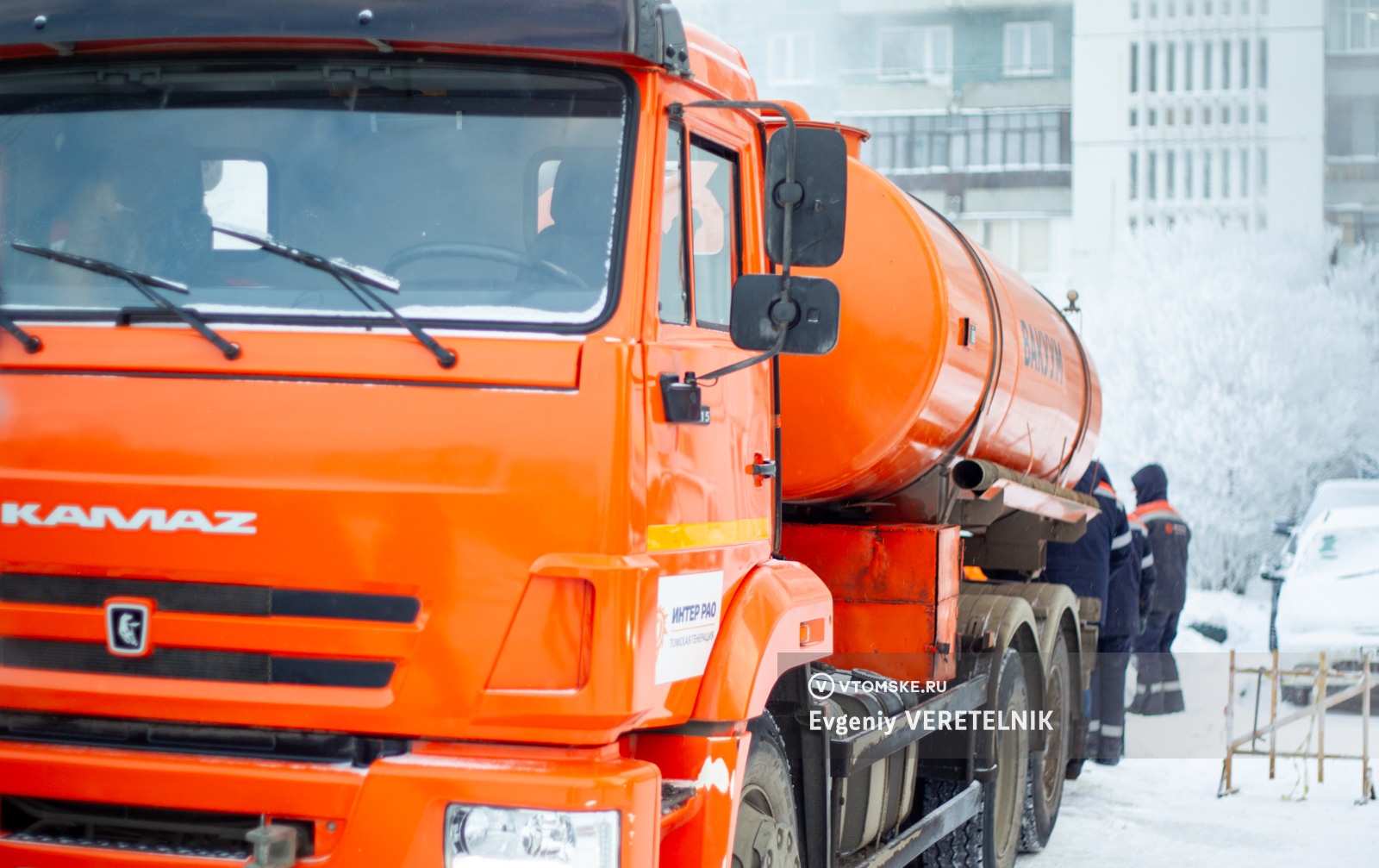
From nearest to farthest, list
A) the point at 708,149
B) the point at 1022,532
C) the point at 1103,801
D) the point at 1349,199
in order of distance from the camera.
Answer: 1. the point at 708,149
2. the point at 1022,532
3. the point at 1103,801
4. the point at 1349,199

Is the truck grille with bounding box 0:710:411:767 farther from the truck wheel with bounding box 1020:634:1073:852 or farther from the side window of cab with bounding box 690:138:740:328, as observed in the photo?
the truck wheel with bounding box 1020:634:1073:852

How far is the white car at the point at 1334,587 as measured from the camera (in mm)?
12711

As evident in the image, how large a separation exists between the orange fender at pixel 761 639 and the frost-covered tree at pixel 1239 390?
86.6 ft

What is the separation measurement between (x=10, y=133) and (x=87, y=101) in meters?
0.20

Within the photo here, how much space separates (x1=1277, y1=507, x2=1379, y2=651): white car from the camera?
41.7 ft

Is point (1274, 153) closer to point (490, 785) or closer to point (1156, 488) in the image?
point (1156, 488)

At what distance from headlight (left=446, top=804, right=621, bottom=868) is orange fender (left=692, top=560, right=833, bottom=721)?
54cm

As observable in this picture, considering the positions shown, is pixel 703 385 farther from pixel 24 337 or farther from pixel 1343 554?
pixel 1343 554

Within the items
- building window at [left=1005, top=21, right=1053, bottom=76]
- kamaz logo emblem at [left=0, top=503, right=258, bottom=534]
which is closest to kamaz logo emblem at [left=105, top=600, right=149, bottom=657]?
kamaz logo emblem at [left=0, top=503, right=258, bottom=534]

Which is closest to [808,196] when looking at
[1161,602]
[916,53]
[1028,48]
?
[1161,602]

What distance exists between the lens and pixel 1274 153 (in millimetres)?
55469

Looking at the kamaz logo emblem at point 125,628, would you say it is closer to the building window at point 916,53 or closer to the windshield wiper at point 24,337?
the windshield wiper at point 24,337

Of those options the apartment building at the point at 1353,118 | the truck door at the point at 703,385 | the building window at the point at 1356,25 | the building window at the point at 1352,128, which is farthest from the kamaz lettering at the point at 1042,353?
the building window at the point at 1356,25

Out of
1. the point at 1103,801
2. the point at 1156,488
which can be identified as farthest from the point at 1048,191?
the point at 1103,801
